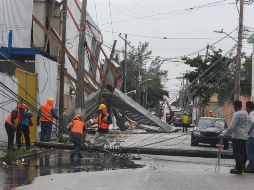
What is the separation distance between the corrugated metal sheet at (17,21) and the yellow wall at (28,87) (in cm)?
650

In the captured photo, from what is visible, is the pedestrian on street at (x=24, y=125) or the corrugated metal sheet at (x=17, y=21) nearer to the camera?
the pedestrian on street at (x=24, y=125)

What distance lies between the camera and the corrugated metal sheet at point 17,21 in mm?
30219

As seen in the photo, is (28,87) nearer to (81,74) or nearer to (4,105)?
(81,74)

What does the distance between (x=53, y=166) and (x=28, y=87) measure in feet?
28.1

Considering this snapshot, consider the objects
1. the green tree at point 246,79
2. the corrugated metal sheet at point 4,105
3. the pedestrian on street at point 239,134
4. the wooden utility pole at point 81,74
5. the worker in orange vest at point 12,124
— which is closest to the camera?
the pedestrian on street at point 239,134

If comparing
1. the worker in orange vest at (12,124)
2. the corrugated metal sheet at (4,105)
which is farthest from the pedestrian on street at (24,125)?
the corrugated metal sheet at (4,105)

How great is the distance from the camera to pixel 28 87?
23.4 meters

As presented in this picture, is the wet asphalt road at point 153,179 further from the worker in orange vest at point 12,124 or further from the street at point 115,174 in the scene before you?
the worker in orange vest at point 12,124

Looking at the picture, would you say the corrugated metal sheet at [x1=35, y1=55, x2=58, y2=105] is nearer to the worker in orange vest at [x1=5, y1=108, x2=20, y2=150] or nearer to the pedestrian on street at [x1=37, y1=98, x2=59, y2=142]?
the pedestrian on street at [x1=37, y1=98, x2=59, y2=142]

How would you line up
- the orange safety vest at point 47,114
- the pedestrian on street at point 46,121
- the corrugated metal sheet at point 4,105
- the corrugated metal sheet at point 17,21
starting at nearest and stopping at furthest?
1. the corrugated metal sheet at point 4,105
2. the orange safety vest at point 47,114
3. the pedestrian on street at point 46,121
4. the corrugated metal sheet at point 17,21

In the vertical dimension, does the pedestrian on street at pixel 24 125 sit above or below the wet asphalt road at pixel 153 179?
above

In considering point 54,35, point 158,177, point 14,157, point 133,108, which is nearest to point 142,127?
point 133,108

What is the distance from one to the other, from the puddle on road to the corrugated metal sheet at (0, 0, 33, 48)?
39.3ft

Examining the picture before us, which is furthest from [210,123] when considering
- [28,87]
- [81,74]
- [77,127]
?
[77,127]
